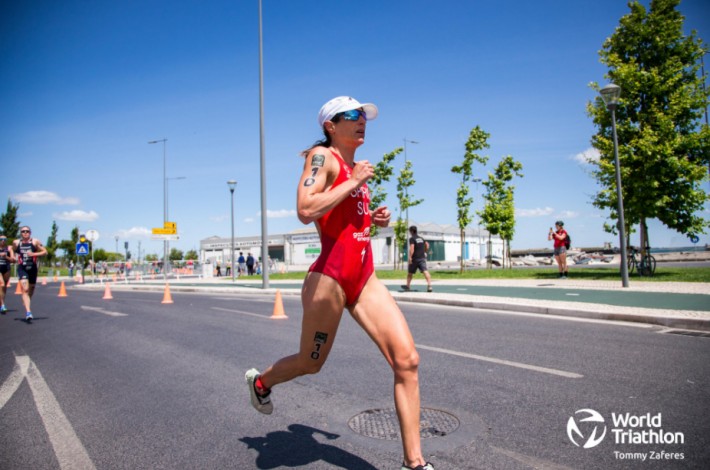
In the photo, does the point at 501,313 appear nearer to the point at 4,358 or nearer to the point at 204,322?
the point at 204,322

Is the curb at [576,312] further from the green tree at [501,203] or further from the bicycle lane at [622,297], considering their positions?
the green tree at [501,203]

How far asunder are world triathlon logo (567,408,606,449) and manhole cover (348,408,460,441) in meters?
0.78

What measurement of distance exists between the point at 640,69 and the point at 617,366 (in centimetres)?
1679

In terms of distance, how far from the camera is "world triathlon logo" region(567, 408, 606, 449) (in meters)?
3.07

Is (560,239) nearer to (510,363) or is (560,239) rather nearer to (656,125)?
(656,125)

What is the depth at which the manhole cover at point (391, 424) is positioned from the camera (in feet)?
10.7

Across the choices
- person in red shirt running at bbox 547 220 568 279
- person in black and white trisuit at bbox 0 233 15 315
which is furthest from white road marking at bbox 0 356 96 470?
person in red shirt running at bbox 547 220 568 279

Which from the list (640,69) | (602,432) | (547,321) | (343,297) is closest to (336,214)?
(343,297)

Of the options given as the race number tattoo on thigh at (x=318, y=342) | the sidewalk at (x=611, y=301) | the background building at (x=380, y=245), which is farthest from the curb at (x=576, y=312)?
the background building at (x=380, y=245)

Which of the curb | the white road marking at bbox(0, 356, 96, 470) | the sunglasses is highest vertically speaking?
the sunglasses

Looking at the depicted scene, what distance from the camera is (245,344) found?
6895mm

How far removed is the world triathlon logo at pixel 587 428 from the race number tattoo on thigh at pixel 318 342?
1.78 metres

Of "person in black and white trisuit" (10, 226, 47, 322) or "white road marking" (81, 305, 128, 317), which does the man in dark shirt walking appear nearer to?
"white road marking" (81, 305, 128, 317)

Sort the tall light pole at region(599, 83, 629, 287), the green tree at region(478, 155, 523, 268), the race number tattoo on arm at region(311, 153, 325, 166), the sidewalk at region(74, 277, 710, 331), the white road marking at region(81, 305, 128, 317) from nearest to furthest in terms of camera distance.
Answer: the race number tattoo on arm at region(311, 153, 325, 166), the sidewalk at region(74, 277, 710, 331), the white road marking at region(81, 305, 128, 317), the tall light pole at region(599, 83, 629, 287), the green tree at region(478, 155, 523, 268)
